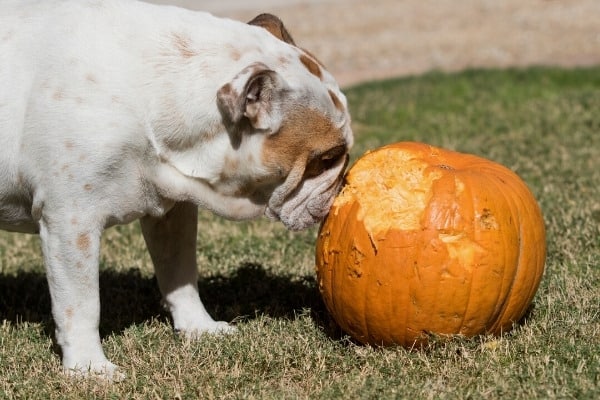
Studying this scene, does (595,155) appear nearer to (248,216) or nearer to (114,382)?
(248,216)

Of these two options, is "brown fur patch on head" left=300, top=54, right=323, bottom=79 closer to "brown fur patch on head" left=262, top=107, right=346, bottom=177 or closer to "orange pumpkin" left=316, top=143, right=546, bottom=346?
"brown fur patch on head" left=262, top=107, right=346, bottom=177

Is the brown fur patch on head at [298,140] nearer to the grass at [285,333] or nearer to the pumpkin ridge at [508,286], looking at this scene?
the pumpkin ridge at [508,286]

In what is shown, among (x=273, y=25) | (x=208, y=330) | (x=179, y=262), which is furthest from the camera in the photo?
(x=179, y=262)

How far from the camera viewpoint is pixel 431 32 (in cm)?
2003

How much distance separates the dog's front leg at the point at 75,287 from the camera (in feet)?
14.4

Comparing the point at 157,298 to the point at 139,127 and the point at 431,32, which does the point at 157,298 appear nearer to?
the point at 139,127

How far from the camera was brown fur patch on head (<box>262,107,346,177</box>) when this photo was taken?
4301 mm

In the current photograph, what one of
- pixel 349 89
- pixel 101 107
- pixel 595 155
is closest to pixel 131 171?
pixel 101 107

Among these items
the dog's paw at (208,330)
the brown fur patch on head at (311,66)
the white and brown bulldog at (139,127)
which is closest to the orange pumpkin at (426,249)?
the white and brown bulldog at (139,127)

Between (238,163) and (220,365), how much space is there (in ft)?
A: 3.21

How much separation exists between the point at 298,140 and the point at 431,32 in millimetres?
16288

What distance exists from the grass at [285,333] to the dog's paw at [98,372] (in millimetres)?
61

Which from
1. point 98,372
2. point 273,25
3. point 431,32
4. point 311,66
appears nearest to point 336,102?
point 311,66

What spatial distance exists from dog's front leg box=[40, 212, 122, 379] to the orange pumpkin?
3.71 feet
